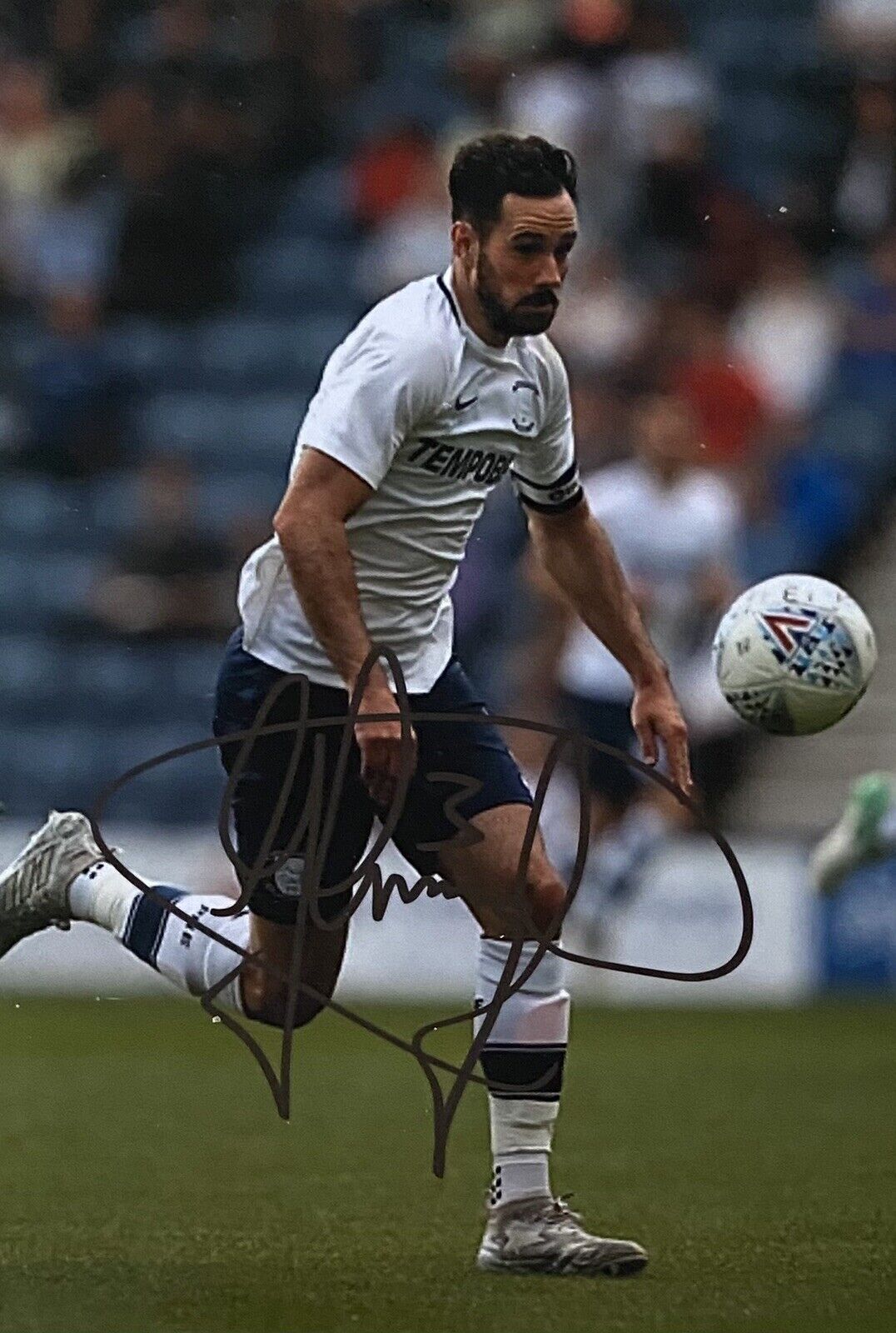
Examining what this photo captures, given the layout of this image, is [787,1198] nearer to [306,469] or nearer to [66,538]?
[306,469]

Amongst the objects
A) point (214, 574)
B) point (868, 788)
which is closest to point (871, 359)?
point (214, 574)

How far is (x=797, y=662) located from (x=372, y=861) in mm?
1029

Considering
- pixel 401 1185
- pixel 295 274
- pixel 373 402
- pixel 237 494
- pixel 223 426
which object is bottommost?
pixel 401 1185

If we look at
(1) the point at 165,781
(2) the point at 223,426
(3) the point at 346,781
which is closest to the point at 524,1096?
(3) the point at 346,781

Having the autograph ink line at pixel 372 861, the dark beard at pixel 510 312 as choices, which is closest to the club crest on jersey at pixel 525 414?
the dark beard at pixel 510 312

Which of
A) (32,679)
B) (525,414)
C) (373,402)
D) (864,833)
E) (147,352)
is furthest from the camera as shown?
(147,352)

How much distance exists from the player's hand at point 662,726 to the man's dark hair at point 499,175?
37.5 inches

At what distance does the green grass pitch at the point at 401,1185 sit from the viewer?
14.4 feet

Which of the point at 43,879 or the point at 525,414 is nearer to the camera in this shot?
the point at 525,414

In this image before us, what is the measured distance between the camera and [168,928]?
5.25 m

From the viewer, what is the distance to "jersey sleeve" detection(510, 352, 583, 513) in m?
5.18

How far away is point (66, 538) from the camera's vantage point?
14.0m

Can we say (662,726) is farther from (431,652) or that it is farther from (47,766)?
(47,766)

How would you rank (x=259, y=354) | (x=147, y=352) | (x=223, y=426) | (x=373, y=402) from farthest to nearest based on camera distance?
(x=259, y=354) < (x=147, y=352) < (x=223, y=426) < (x=373, y=402)
